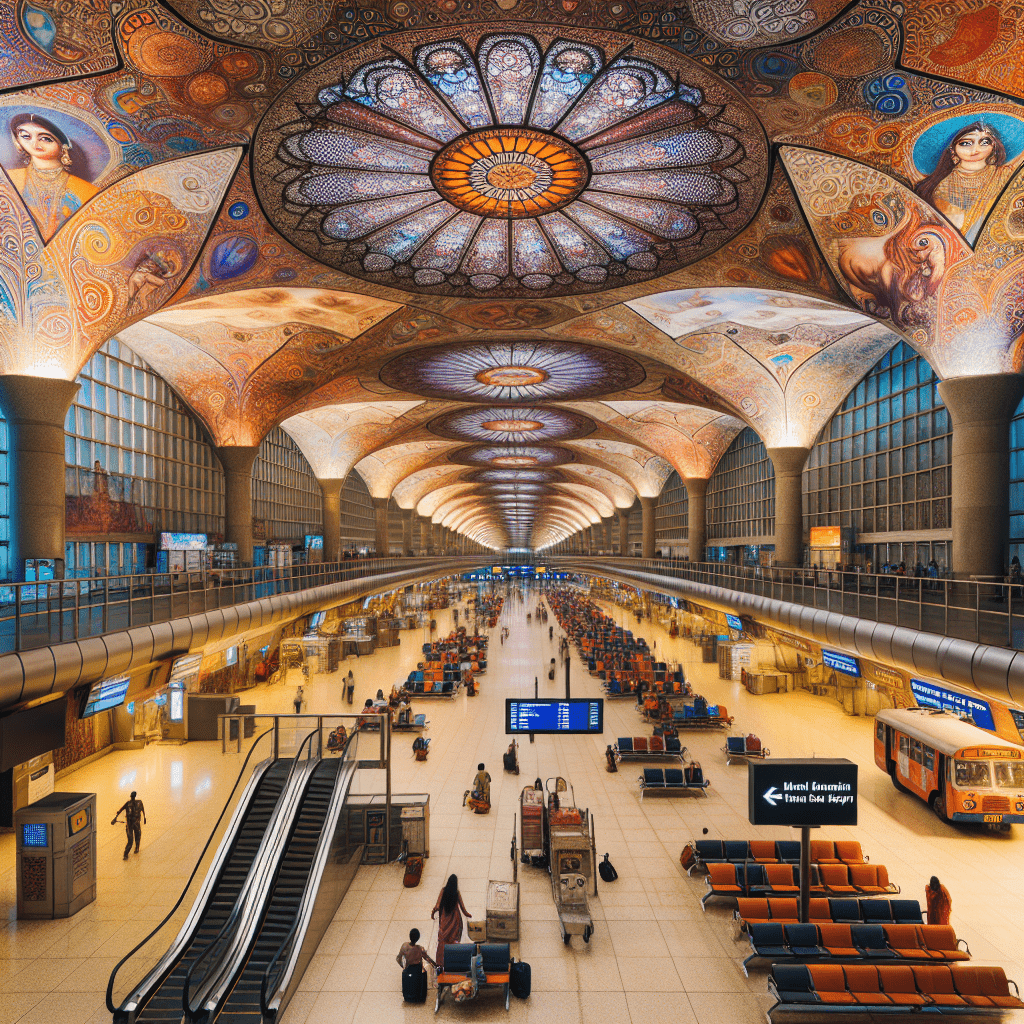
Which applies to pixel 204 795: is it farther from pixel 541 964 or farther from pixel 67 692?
pixel 541 964

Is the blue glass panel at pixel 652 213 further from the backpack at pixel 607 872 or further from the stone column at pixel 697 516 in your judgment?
the stone column at pixel 697 516

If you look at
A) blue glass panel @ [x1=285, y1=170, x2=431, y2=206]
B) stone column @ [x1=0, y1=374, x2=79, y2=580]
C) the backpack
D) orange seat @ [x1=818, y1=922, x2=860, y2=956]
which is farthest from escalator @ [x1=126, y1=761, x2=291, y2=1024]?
blue glass panel @ [x1=285, y1=170, x2=431, y2=206]

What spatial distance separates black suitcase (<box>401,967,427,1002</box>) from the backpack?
353cm

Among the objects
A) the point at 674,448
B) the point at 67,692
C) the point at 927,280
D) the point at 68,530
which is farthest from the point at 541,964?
the point at 674,448

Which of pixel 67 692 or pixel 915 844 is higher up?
pixel 67 692

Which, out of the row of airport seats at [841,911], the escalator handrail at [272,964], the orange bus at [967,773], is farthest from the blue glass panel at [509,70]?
the orange bus at [967,773]

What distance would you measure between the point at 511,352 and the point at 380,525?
90.7 ft

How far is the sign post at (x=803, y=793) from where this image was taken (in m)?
7.87

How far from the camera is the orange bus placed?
1165 cm

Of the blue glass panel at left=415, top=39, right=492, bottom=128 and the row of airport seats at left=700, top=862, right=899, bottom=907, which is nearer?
the blue glass panel at left=415, top=39, right=492, bottom=128

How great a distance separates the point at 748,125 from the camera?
33.5 ft

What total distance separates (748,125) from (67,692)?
12.2m

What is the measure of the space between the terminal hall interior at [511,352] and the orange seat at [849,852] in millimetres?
72

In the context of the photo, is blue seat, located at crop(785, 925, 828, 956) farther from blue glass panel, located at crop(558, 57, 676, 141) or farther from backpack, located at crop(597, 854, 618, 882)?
blue glass panel, located at crop(558, 57, 676, 141)
